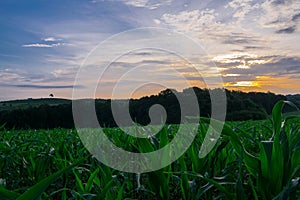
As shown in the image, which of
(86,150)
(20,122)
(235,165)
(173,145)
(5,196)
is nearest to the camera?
(5,196)

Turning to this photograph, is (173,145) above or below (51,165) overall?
above

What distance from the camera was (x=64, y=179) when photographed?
228cm

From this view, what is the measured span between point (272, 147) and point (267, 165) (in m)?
0.10

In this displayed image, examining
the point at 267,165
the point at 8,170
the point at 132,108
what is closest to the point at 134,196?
the point at 267,165

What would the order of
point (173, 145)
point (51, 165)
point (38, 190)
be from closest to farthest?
point (38, 190) < point (173, 145) < point (51, 165)

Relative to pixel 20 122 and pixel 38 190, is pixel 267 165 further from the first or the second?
pixel 20 122

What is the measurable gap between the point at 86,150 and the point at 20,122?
15.7m

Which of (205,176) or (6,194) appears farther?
(205,176)

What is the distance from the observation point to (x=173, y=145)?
2416 millimetres

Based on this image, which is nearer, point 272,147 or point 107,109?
point 272,147

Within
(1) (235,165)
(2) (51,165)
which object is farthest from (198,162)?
(2) (51,165)

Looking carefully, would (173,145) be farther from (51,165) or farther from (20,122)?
(20,122)

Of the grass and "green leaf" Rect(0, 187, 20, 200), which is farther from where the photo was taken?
the grass

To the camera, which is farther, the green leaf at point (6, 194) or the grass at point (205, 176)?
the grass at point (205, 176)
